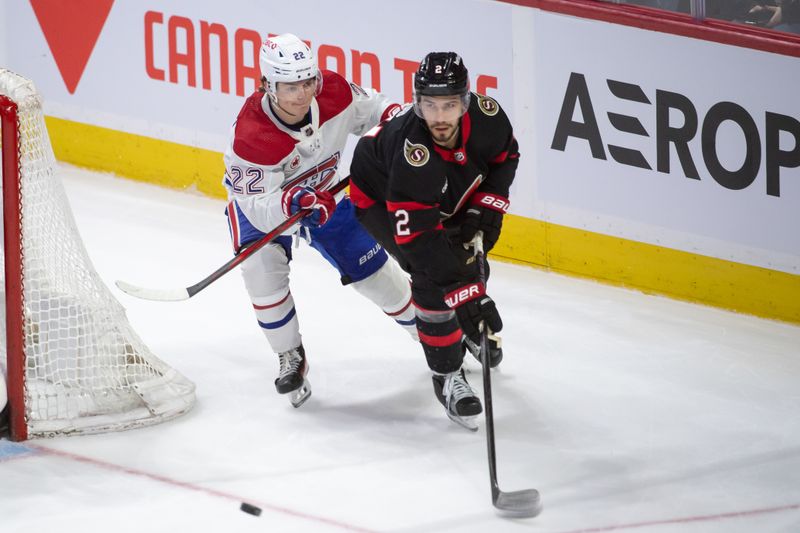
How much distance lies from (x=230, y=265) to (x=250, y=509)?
0.79 m

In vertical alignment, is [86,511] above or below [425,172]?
below

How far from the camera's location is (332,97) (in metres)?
4.09

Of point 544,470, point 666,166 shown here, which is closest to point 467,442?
point 544,470

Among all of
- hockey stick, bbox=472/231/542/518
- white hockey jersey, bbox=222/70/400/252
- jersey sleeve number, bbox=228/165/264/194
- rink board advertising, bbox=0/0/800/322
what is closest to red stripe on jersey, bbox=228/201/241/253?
white hockey jersey, bbox=222/70/400/252

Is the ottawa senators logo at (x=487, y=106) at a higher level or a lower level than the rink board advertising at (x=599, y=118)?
higher

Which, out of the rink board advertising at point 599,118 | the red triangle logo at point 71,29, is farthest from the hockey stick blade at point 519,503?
the red triangle logo at point 71,29

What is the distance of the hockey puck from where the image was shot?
352cm

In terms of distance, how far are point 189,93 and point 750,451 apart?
130 inches

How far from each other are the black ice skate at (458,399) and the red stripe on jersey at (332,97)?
845mm

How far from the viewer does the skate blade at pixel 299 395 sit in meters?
4.20

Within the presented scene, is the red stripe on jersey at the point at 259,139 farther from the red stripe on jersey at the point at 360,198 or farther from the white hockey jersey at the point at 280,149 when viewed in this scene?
the red stripe on jersey at the point at 360,198

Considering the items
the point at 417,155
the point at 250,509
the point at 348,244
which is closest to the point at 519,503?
the point at 250,509

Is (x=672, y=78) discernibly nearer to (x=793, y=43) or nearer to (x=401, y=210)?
(x=793, y=43)

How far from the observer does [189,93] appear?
20.2 feet
